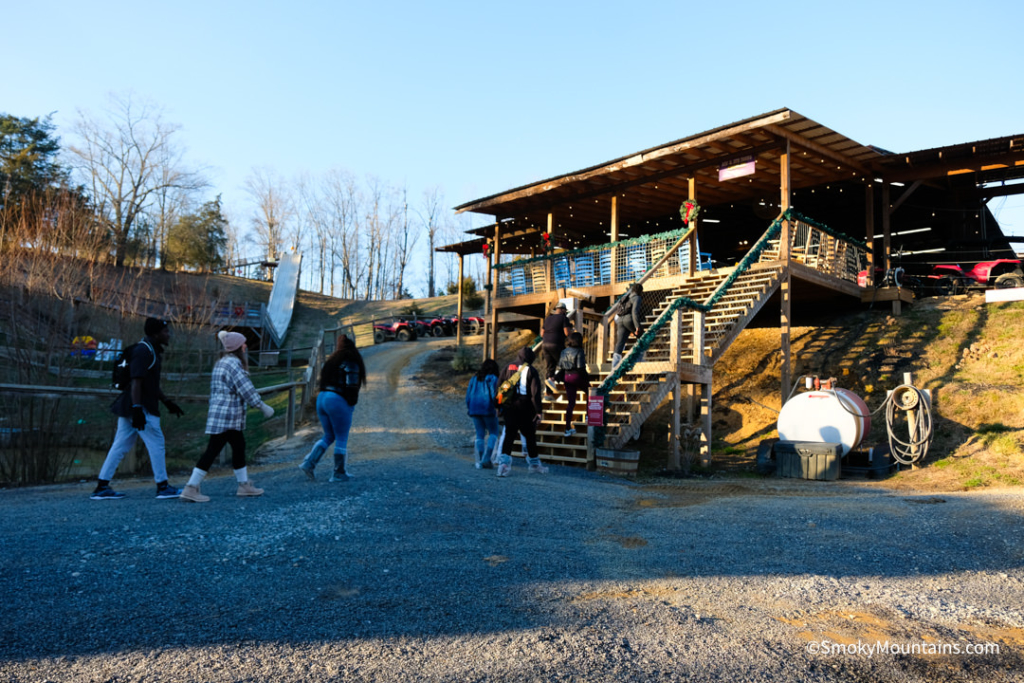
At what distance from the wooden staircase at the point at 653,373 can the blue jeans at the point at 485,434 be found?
5.74ft

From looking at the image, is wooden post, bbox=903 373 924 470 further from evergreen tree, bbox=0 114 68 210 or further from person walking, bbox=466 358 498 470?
evergreen tree, bbox=0 114 68 210

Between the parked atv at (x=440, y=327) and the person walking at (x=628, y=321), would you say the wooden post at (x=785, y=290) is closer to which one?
the person walking at (x=628, y=321)

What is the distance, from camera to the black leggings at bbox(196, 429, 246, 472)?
642 centimetres

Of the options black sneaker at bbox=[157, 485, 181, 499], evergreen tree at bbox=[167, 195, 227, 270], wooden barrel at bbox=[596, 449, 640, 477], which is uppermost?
evergreen tree at bbox=[167, 195, 227, 270]

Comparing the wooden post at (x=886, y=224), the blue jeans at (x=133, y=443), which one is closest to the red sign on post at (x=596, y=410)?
the blue jeans at (x=133, y=443)

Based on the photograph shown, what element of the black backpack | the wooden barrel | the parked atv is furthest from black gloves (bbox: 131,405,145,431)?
the parked atv

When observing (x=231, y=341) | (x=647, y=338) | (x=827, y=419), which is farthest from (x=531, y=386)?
(x=827, y=419)

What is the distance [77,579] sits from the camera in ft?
13.6

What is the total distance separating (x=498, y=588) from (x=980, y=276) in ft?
48.7

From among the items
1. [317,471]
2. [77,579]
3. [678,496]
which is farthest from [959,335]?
[77,579]

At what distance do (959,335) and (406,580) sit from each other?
41.8ft

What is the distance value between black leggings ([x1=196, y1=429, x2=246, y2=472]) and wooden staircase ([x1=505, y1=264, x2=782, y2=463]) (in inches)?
209

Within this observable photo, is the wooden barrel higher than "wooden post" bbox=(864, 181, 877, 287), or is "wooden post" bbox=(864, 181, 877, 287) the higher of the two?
"wooden post" bbox=(864, 181, 877, 287)

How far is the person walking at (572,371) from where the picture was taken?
10.5 m
